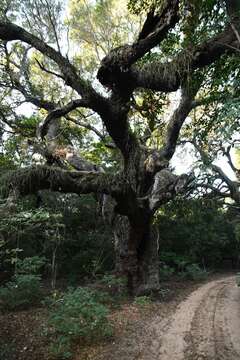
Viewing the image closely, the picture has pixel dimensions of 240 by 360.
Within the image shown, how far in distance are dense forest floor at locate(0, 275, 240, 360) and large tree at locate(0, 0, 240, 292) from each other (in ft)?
6.17

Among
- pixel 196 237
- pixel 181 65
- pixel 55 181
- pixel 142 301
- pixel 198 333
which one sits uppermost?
pixel 181 65

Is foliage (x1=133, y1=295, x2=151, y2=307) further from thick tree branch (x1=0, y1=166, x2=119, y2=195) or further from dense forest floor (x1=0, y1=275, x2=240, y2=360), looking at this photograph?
thick tree branch (x1=0, y1=166, x2=119, y2=195)

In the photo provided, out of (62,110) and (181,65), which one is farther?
(62,110)

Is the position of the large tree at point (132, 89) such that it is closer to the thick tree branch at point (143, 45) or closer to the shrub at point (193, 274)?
the thick tree branch at point (143, 45)

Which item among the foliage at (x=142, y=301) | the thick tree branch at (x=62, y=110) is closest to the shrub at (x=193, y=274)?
the foliage at (x=142, y=301)

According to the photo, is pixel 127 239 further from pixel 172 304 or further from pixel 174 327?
pixel 174 327

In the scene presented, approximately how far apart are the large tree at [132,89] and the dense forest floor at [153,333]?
1.88m

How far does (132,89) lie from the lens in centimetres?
716

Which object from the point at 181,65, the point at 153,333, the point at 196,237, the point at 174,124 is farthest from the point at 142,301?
the point at 196,237

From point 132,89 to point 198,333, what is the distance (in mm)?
5086

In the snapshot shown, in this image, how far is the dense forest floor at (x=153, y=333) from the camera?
5.99 m

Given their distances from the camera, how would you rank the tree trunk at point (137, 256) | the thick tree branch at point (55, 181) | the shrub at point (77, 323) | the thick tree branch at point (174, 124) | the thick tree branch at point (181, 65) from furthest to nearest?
1. the thick tree branch at point (174, 124)
2. the tree trunk at point (137, 256)
3. the thick tree branch at point (55, 181)
4. the shrub at point (77, 323)
5. the thick tree branch at point (181, 65)

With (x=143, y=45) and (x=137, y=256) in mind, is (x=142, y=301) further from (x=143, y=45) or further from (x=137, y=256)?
(x=143, y=45)

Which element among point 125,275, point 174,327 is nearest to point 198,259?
point 125,275
